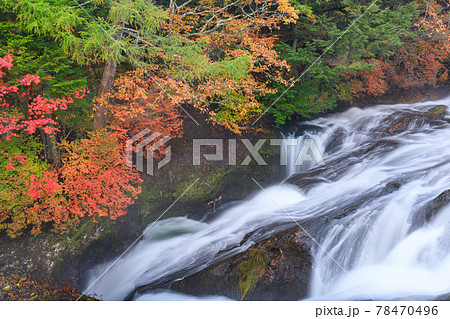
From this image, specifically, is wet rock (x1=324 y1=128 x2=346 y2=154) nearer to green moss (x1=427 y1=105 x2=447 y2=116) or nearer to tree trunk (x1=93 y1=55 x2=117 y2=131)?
green moss (x1=427 y1=105 x2=447 y2=116)

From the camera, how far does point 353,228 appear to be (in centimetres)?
625

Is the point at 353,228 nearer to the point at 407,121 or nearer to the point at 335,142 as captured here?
the point at 335,142

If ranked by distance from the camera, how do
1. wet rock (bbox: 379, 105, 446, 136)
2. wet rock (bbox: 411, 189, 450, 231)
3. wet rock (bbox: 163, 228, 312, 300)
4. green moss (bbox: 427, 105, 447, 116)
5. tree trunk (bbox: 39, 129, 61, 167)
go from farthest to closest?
green moss (bbox: 427, 105, 447, 116) → wet rock (bbox: 379, 105, 446, 136) → tree trunk (bbox: 39, 129, 61, 167) → wet rock (bbox: 411, 189, 450, 231) → wet rock (bbox: 163, 228, 312, 300)

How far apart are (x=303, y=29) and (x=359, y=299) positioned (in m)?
8.42

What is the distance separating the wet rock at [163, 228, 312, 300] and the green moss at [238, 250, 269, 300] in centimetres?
4

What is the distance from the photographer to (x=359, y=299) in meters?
5.29

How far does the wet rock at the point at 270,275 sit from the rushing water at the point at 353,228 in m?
0.22

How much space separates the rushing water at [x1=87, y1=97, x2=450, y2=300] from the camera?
18.5ft

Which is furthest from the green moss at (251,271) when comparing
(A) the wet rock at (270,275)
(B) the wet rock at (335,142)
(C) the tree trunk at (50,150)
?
(B) the wet rock at (335,142)

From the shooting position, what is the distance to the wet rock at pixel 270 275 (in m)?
5.57

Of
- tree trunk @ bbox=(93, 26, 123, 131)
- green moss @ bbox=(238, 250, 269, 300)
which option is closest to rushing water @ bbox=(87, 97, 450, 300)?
green moss @ bbox=(238, 250, 269, 300)

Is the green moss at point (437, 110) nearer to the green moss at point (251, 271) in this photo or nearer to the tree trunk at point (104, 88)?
the green moss at point (251, 271)

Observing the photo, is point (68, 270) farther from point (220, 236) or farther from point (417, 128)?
point (417, 128)

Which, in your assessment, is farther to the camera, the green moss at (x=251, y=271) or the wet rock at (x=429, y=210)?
the wet rock at (x=429, y=210)
